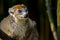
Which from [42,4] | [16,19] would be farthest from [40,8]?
[16,19]

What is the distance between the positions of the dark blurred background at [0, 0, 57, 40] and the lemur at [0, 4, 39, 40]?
0.03 m

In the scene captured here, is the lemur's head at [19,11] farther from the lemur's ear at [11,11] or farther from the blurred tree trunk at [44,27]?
the blurred tree trunk at [44,27]

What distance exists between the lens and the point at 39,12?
927mm

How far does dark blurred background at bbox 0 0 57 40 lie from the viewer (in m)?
0.87

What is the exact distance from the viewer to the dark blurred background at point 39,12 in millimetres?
866

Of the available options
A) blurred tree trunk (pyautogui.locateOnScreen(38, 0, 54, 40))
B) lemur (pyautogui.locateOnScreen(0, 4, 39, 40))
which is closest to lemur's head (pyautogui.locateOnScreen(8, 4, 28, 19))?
lemur (pyautogui.locateOnScreen(0, 4, 39, 40))

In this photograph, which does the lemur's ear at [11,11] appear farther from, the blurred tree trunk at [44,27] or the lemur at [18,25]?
the blurred tree trunk at [44,27]

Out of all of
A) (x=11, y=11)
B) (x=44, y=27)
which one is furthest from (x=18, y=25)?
(x=44, y=27)

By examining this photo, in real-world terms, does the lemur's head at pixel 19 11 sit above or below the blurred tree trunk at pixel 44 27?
above

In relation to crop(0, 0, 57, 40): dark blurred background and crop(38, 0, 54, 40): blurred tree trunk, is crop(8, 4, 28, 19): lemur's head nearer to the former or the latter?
crop(0, 0, 57, 40): dark blurred background

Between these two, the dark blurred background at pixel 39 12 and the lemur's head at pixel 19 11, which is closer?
the lemur's head at pixel 19 11

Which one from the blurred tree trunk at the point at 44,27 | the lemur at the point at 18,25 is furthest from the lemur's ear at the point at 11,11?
the blurred tree trunk at the point at 44,27

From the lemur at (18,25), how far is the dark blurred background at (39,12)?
0.03 metres

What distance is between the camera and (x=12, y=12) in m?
0.80
